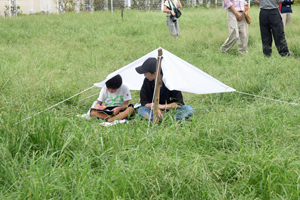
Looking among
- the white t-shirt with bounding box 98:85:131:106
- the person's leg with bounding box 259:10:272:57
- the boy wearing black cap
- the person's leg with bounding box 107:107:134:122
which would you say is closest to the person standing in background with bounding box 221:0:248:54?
the person's leg with bounding box 259:10:272:57

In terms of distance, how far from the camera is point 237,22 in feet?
24.3

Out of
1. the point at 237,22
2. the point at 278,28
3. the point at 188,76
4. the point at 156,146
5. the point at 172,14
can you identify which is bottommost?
the point at 156,146

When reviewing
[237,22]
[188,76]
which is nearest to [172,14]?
[237,22]

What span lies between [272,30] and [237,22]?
100 cm

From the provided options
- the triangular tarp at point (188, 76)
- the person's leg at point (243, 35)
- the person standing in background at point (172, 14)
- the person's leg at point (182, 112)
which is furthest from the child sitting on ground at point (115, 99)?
the person standing in background at point (172, 14)

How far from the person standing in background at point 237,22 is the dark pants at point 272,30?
25.5 inches

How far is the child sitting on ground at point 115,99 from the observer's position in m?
4.26

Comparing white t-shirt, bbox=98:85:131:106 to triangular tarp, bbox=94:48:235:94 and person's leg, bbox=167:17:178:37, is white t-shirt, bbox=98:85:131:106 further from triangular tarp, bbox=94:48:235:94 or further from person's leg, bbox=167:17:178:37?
person's leg, bbox=167:17:178:37

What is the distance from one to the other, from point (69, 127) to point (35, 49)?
574 cm

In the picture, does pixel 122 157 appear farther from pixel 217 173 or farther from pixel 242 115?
pixel 242 115

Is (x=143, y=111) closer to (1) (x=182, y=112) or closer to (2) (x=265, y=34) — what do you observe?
(1) (x=182, y=112)

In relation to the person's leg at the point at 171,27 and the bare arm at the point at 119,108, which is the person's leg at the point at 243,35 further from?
the bare arm at the point at 119,108

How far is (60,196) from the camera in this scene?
225 centimetres

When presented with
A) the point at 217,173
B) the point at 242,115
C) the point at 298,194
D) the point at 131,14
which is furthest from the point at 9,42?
the point at 298,194
